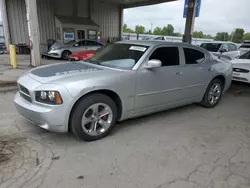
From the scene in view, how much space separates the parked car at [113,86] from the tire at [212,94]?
60 mm

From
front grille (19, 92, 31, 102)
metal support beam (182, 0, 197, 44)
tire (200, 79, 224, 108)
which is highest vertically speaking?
metal support beam (182, 0, 197, 44)

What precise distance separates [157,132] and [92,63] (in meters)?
1.76

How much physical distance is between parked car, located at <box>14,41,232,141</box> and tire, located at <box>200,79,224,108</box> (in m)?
0.06

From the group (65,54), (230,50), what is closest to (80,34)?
(65,54)

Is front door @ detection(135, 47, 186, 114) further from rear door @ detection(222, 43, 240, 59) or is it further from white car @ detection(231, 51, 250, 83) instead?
rear door @ detection(222, 43, 240, 59)

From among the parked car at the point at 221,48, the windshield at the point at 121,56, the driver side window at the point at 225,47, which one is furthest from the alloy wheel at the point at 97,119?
the driver side window at the point at 225,47

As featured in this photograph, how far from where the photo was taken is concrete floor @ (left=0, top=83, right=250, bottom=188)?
7.89 ft

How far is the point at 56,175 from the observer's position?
2.45 m

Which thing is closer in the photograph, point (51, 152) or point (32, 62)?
point (51, 152)

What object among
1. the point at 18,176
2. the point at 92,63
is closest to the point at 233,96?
the point at 92,63

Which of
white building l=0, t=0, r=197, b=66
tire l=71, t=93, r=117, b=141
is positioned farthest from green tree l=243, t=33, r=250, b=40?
tire l=71, t=93, r=117, b=141

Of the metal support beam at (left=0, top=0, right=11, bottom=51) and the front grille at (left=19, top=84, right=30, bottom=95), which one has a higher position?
the metal support beam at (left=0, top=0, right=11, bottom=51)

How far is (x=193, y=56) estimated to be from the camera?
450 centimetres

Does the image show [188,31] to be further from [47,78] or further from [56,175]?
[56,175]
